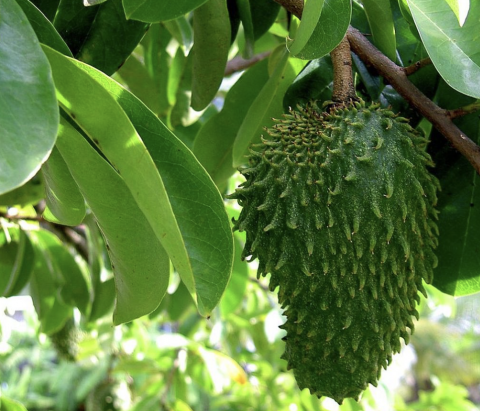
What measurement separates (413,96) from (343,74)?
0.16 m

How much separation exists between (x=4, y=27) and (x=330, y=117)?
701mm

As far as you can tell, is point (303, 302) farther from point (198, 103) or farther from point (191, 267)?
point (198, 103)

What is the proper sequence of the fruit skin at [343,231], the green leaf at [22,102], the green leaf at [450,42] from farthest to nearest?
the fruit skin at [343,231] < the green leaf at [450,42] < the green leaf at [22,102]

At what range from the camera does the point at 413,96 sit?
4.12ft

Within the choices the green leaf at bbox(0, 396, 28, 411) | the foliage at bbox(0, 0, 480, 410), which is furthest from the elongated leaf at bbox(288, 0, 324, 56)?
the green leaf at bbox(0, 396, 28, 411)

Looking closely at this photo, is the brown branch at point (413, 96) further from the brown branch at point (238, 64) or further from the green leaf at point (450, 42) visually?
the brown branch at point (238, 64)

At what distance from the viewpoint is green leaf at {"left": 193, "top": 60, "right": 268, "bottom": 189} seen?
1771 mm

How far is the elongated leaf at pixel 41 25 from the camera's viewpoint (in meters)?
1.01

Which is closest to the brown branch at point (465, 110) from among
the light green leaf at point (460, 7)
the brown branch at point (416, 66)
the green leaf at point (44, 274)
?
the brown branch at point (416, 66)

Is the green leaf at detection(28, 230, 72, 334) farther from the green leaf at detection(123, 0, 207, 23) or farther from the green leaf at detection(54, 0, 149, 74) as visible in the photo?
the green leaf at detection(123, 0, 207, 23)

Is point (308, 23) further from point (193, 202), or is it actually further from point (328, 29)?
point (193, 202)

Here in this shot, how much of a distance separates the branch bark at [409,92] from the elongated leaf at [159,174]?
1.63 feet

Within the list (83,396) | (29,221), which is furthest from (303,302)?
(83,396)

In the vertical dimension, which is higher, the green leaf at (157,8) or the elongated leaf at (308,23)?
the elongated leaf at (308,23)
